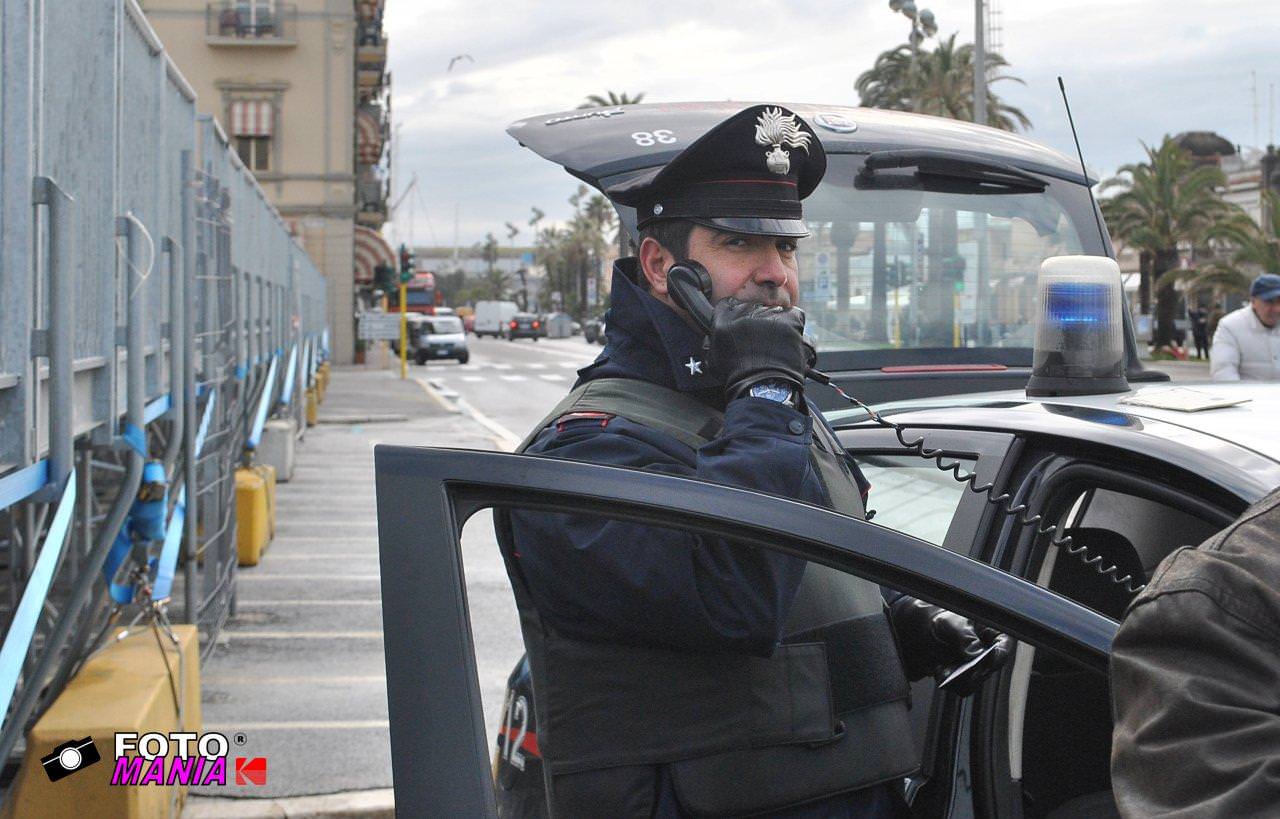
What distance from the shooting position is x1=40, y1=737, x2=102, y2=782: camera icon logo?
3.56 m

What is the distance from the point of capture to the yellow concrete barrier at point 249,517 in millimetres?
9211

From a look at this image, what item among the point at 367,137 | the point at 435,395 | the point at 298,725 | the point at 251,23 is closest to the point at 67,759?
the point at 298,725

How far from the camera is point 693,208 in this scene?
2.32 metres

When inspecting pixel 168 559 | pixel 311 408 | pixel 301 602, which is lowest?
pixel 301 602

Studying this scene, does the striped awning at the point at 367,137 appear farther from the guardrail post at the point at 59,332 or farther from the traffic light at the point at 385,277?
the guardrail post at the point at 59,332

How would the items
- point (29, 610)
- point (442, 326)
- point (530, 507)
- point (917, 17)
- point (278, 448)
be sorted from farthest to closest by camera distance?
point (442, 326), point (917, 17), point (278, 448), point (29, 610), point (530, 507)

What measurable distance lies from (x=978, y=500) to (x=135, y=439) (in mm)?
2653

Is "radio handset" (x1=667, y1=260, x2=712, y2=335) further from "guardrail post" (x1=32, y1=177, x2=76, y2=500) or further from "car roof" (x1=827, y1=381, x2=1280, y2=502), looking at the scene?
"guardrail post" (x1=32, y1=177, x2=76, y2=500)

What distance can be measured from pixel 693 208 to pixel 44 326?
5.70 feet

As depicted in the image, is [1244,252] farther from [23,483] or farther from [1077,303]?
[23,483]

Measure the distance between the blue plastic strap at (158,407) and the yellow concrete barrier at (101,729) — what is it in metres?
0.92

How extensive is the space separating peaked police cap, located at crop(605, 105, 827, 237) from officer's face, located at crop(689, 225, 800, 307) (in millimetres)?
22

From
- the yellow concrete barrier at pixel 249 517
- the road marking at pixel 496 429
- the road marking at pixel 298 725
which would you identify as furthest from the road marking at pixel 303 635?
the road marking at pixel 496 429

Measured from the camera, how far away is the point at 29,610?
10.2ft
